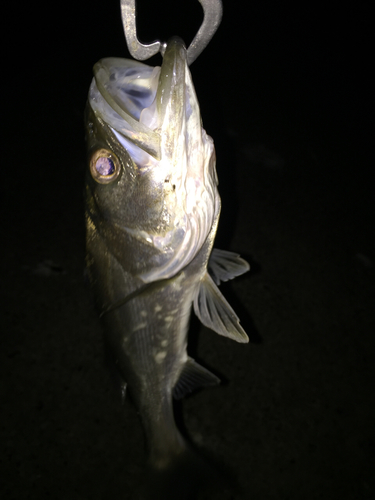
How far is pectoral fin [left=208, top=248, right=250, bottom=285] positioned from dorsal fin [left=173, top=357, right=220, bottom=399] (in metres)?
0.31

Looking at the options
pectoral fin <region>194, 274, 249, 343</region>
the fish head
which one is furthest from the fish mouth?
pectoral fin <region>194, 274, 249, 343</region>

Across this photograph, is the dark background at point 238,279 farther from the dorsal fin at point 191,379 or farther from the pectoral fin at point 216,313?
the pectoral fin at point 216,313

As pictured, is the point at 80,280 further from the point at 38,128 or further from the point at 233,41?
the point at 233,41

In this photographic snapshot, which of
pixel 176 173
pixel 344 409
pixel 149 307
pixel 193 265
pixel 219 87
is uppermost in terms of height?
pixel 219 87

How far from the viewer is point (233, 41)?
337 cm

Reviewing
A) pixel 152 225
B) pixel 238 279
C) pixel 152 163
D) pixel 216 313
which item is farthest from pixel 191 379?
pixel 238 279

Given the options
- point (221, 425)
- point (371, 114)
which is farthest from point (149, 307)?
point (371, 114)

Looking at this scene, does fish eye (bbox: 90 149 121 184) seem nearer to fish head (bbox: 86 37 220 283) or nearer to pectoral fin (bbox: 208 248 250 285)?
fish head (bbox: 86 37 220 283)

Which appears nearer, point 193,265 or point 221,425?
point 193,265

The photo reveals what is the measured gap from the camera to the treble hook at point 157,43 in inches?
25.5

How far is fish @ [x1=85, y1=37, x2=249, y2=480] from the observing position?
0.72 meters

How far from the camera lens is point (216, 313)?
3.26 ft

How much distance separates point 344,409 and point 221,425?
2.24 feet

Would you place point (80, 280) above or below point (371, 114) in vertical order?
below
